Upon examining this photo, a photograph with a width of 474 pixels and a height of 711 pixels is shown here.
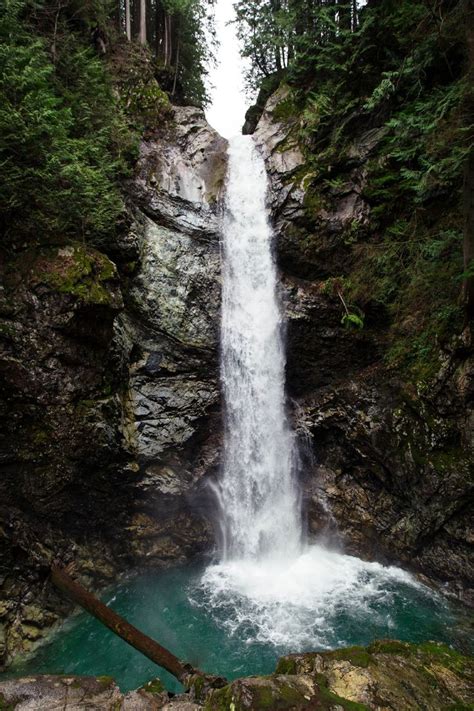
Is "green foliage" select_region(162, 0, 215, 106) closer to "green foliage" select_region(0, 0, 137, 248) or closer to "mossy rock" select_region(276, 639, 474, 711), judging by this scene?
"green foliage" select_region(0, 0, 137, 248)

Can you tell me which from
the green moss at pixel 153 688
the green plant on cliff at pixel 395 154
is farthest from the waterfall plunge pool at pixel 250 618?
the green plant on cliff at pixel 395 154

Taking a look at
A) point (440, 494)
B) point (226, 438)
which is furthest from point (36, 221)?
point (440, 494)

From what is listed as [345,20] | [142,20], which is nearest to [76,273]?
[345,20]

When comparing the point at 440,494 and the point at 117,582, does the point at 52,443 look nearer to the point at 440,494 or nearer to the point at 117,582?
the point at 117,582

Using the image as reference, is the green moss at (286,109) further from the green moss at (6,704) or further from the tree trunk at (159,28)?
the green moss at (6,704)

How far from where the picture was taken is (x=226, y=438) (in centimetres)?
1151

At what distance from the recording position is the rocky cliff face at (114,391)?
7836 mm

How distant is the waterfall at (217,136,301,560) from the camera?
1116 cm

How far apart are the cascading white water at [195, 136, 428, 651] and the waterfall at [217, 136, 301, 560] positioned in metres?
0.03

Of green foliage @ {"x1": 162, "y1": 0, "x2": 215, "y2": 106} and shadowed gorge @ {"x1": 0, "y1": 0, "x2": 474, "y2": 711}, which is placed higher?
green foliage @ {"x1": 162, "y1": 0, "x2": 215, "y2": 106}

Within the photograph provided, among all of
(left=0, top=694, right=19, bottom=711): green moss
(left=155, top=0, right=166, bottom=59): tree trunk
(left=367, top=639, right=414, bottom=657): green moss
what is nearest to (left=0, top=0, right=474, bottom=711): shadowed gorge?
(left=367, top=639, right=414, bottom=657): green moss

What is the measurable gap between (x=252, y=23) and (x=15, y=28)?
1315 centimetres

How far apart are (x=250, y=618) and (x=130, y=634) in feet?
10.0

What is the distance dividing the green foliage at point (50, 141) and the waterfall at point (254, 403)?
4.36 m
